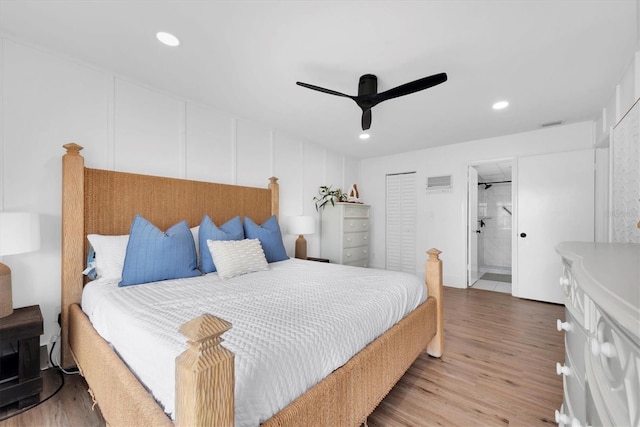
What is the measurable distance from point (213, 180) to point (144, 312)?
1.94m

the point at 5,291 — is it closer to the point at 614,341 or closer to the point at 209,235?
the point at 209,235

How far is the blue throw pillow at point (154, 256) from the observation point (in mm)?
1889

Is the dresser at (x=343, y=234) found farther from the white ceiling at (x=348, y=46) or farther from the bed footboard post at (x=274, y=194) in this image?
the white ceiling at (x=348, y=46)

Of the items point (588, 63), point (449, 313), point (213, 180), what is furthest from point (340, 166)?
point (588, 63)

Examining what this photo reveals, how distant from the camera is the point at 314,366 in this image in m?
1.08

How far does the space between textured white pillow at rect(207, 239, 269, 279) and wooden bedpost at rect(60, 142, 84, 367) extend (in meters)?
0.92

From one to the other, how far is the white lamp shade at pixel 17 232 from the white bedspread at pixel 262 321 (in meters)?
0.45

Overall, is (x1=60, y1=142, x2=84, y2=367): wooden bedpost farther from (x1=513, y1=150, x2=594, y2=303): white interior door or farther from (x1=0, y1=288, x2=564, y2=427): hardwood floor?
(x1=513, y1=150, x2=594, y2=303): white interior door

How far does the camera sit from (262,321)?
121 cm

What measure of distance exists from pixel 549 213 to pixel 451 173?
1414 millimetres

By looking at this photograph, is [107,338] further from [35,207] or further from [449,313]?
[449,313]

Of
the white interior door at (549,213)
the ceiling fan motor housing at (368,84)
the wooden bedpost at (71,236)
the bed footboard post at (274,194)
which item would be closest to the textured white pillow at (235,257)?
the wooden bedpost at (71,236)

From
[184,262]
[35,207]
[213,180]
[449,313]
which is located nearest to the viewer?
[35,207]

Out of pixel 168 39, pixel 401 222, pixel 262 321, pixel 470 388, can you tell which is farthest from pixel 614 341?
pixel 401 222
